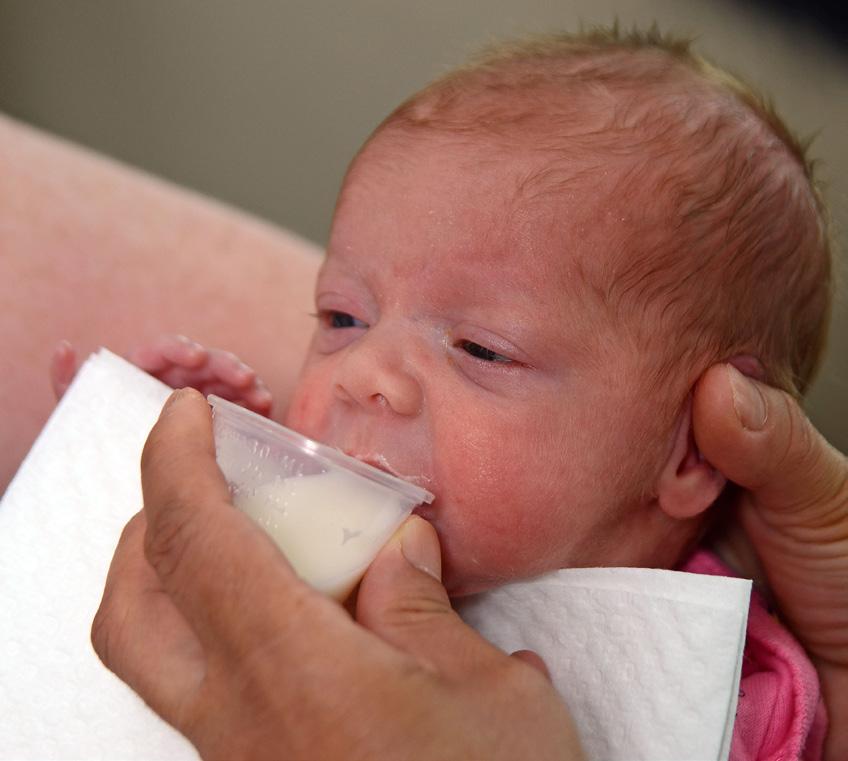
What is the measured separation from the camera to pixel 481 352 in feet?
3.48

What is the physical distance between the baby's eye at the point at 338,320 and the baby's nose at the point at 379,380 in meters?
0.14

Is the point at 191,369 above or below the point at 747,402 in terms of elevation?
below

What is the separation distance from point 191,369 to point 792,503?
0.84 meters

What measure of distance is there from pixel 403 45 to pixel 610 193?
189 centimetres

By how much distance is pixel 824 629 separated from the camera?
1.24 meters

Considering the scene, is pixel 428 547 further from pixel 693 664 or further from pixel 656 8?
pixel 656 8

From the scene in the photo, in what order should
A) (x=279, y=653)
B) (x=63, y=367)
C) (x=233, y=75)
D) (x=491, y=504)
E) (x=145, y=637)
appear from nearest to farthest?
(x=279, y=653) < (x=145, y=637) < (x=491, y=504) < (x=63, y=367) < (x=233, y=75)

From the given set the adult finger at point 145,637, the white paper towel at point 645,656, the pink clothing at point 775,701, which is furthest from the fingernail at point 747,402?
the adult finger at point 145,637

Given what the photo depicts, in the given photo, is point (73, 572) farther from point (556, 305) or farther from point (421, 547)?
point (556, 305)

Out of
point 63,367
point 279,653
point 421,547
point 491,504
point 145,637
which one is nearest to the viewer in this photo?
point 279,653

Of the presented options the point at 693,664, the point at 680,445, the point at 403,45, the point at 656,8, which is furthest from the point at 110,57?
the point at 693,664

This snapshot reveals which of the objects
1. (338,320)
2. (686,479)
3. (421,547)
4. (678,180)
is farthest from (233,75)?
(421,547)

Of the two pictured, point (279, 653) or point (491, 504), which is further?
point (491, 504)

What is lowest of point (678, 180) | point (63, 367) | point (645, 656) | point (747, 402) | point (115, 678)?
point (115, 678)
